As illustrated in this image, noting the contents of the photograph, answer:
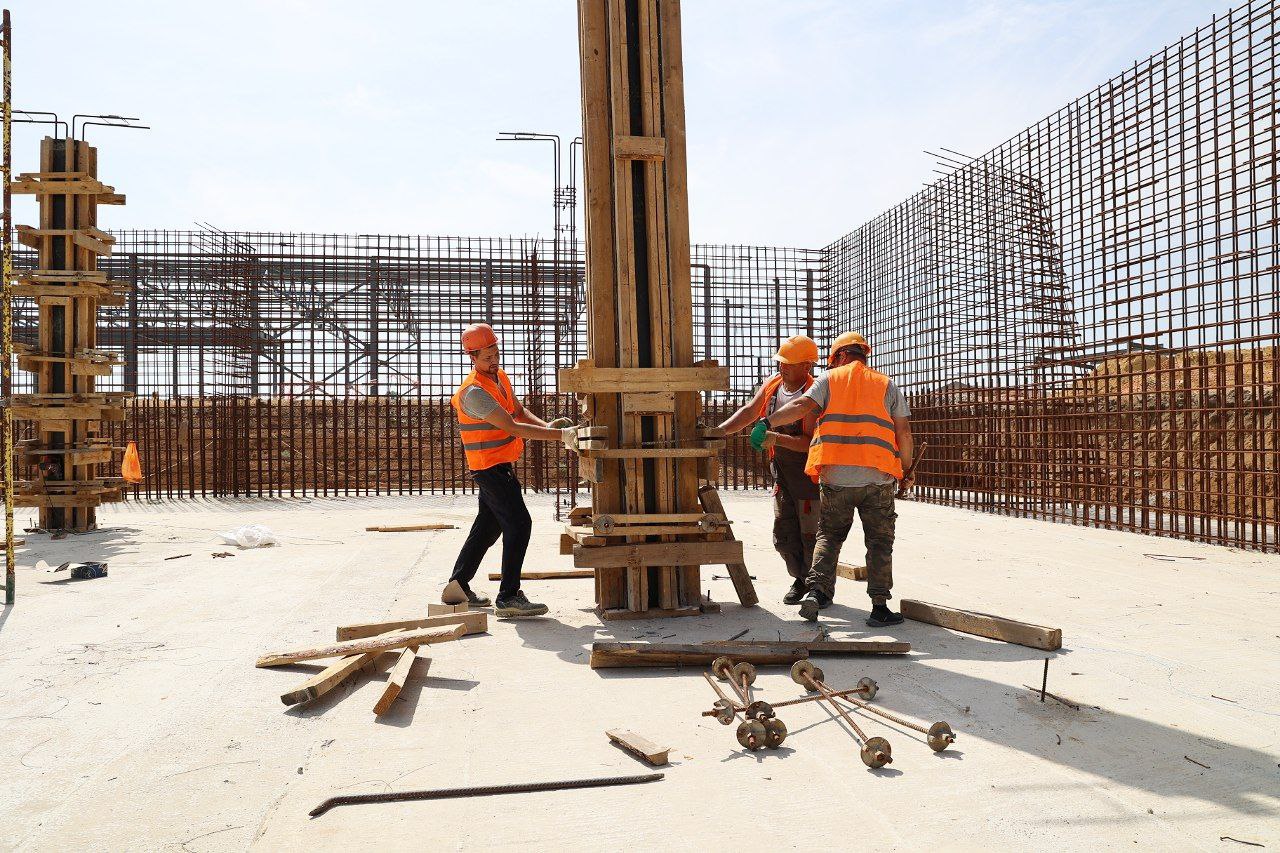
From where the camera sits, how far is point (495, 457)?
222 inches

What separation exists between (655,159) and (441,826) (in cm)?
437

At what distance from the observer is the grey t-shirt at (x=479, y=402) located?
17.9 ft

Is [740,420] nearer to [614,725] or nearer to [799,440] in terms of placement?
[799,440]

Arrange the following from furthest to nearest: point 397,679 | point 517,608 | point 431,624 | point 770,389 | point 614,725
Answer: point 770,389 < point 517,608 < point 431,624 < point 397,679 < point 614,725

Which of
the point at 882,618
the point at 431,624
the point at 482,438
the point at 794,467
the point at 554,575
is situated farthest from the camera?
the point at 554,575

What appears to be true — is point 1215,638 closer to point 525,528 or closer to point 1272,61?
point 525,528

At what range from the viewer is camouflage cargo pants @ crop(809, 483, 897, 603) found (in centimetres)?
525

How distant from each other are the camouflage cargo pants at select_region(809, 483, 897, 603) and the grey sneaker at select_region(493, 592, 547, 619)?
1816 mm

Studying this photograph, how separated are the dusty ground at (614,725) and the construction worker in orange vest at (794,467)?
543mm

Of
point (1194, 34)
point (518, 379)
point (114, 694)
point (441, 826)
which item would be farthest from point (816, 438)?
point (518, 379)

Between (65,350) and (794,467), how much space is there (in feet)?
33.0

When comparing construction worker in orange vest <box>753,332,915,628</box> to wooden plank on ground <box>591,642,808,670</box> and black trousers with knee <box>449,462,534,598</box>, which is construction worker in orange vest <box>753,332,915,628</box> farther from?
black trousers with knee <box>449,462,534,598</box>

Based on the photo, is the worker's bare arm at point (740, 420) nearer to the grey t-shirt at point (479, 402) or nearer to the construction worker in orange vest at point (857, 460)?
the construction worker in orange vest at point (857, 460)

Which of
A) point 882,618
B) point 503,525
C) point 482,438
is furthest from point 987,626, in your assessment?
point 482,438
